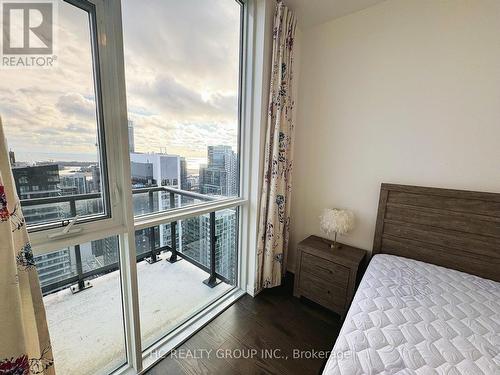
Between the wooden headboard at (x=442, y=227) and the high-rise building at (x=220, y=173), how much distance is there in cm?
129

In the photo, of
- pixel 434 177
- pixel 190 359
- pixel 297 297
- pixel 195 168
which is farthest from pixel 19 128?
pixel 434 177

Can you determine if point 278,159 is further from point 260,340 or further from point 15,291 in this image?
point 15,291

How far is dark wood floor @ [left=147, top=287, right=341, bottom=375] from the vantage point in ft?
4.49

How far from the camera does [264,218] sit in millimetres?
1938

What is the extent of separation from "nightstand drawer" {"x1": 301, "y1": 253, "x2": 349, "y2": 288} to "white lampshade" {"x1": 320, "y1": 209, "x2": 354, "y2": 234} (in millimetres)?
290

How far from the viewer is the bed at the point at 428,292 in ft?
2.65

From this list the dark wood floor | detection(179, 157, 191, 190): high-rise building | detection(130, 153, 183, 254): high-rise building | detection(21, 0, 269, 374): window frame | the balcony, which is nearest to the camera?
detection(21, 0, 269, 374): window frame

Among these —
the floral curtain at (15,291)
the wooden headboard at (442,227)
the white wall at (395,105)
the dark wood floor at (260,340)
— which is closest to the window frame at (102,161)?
the floral curtain at (15,291)

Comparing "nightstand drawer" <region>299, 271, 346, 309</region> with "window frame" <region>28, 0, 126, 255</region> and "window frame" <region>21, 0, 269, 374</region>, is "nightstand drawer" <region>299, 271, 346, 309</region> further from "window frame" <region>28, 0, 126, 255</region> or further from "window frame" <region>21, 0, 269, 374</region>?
"window frame" <region>28, 0, 126, 255</region>

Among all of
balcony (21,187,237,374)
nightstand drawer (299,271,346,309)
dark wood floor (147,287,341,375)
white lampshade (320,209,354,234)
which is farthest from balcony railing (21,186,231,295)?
white lampshade (320,209,354,234)

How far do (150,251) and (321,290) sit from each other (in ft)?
4.80

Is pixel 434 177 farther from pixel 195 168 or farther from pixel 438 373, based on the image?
pixel 195 168

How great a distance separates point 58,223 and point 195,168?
0.86 m

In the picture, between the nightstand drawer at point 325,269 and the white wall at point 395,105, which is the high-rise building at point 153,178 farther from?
the white wall at point 395,105
